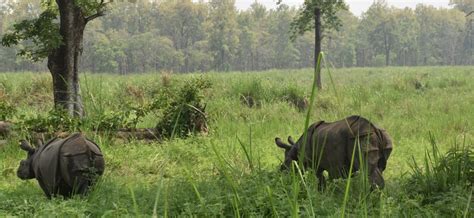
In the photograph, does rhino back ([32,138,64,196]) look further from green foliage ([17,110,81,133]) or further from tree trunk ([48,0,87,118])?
tree trunk ([48,0,87,118])

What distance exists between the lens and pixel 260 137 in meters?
9.80

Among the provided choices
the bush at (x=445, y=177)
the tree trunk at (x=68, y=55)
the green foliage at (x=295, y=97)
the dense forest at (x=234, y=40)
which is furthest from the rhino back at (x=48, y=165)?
the dense forest at (x=234, y=40)

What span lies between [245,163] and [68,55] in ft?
17.9

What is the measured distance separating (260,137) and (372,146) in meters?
5.30

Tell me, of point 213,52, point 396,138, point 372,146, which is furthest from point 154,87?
point 213,52

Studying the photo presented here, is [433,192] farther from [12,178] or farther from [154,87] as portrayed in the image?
[154,87]

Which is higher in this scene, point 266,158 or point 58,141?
point 58,141

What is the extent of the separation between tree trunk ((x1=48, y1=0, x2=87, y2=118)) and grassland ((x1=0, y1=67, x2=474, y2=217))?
768 mm

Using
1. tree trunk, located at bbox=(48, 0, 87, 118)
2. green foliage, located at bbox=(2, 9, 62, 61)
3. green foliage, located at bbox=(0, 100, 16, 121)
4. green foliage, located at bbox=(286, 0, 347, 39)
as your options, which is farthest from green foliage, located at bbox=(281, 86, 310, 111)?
green foliage, located at bbox=(0, 100, 16, 121)

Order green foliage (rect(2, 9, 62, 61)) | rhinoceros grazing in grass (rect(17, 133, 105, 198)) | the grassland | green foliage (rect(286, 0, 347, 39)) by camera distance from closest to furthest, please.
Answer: the grassland < rhinoceros grazing in grass (rect(17, 133, 105, 198)) < green foliage (rect(2, 9, 62, 61)) < green foliage (rect(286, 0, 347, 39))

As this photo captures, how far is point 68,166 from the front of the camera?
4.74 metres

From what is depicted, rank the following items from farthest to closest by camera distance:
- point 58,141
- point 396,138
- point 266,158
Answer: point 396,138 < point 266,158 < point 58,141

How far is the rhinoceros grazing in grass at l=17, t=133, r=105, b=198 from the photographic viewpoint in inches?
187

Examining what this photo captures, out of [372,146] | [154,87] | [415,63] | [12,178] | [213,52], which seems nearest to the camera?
[372,146]
